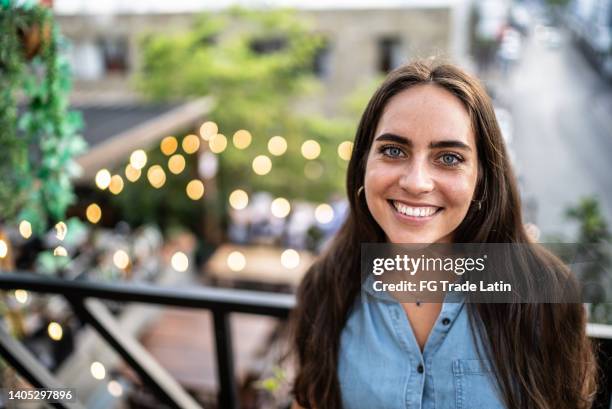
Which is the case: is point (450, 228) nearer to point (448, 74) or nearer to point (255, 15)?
point (448, 74)

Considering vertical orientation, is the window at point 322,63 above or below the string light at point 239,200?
above

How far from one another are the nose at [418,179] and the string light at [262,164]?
8.29m

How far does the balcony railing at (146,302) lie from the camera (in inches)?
58.3

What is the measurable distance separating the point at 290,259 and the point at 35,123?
519 centimetres

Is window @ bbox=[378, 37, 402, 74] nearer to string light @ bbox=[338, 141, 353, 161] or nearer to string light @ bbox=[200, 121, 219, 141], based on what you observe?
string light @ bbox=[338, 141, 353, 161]

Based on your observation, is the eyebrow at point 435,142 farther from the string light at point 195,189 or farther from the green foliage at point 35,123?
the string light at point 195,189

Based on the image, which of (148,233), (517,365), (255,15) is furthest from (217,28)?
(517,365)

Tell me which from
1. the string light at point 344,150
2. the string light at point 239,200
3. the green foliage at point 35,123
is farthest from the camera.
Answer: the string light at point 344,150

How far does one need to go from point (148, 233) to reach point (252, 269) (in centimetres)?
165

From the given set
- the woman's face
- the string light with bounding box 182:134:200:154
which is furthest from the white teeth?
the string light with bounding box 182:134:200:154

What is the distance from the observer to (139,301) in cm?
156

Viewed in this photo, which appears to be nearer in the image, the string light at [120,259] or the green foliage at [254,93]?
the string light at [120,259]

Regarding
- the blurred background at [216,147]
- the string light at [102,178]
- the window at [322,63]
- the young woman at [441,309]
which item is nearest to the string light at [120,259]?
the blurred background at [216,147]

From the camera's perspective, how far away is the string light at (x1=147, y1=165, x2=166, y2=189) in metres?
8.62
